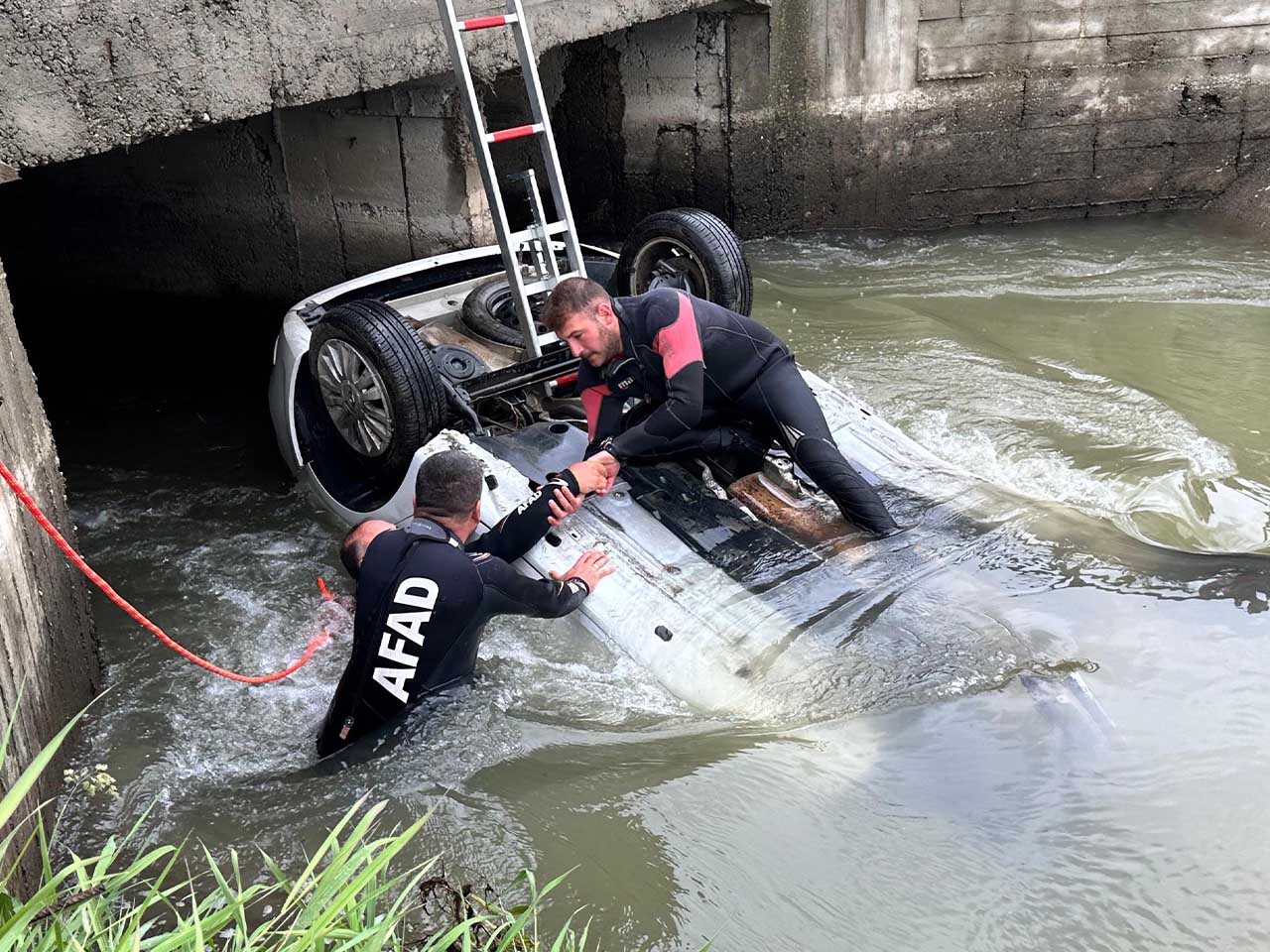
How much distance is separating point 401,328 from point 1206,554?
10.8ft

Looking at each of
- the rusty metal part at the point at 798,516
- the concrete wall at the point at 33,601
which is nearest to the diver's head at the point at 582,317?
the rusty metal part at the point at 798,516

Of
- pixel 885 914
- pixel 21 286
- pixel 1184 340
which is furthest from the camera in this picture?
pixel 21 286

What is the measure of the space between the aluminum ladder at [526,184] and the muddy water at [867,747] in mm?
1602

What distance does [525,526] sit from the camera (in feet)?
14.1

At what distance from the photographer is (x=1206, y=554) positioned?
172 inches

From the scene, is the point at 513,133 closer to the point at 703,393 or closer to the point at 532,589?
the point at 703,393

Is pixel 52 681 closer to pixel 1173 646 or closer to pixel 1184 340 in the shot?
pixel 1173 646

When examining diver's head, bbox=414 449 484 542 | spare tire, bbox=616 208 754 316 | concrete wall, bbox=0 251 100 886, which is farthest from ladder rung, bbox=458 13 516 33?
diver's head, bbox=414 449 484 542

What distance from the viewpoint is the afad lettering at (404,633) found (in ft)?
11.7

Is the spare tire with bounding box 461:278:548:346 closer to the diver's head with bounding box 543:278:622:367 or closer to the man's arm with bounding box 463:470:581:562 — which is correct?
the diver's head with bounding box 543:278:622:367

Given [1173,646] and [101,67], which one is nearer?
[1173,646]

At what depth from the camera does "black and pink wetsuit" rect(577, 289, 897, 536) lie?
4.50 metres

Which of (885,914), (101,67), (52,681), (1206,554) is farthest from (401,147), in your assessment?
(885,914)

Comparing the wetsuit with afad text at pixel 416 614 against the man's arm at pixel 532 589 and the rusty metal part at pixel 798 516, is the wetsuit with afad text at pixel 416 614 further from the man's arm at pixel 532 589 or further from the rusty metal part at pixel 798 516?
the rusty metal part at pixel 798 516
